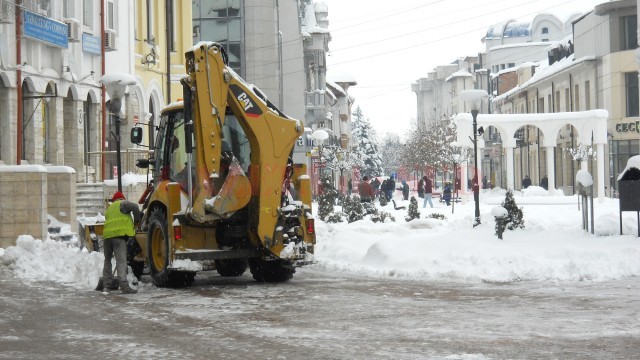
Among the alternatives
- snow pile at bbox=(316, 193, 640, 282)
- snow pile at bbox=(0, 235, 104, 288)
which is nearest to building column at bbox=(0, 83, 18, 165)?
snow pile at bbox=(0, 235, 104, 288)

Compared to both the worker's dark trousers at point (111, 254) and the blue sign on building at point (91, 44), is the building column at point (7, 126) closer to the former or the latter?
the blue sign on building at point (91, 44)

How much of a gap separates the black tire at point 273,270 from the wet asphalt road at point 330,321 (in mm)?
452

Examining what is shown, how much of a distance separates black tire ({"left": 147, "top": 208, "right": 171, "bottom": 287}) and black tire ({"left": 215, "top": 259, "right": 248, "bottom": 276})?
64.5 inches

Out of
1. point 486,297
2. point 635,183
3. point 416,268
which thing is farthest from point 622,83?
point 486,297

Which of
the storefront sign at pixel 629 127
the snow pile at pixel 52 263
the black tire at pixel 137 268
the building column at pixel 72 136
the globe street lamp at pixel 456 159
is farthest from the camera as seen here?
the storefront sign at pixel 629 127

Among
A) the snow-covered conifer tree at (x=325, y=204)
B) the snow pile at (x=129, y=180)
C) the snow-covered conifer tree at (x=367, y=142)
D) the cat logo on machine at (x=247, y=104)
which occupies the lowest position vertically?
the snow-covered conifer tree at (x=325, y=204)

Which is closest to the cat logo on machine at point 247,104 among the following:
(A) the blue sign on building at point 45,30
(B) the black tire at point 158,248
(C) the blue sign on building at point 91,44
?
(B) the black tire at point 158,248

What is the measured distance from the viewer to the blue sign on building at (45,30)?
27.2 meters

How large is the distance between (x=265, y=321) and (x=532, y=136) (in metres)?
67.6

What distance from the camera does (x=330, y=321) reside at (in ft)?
38.7

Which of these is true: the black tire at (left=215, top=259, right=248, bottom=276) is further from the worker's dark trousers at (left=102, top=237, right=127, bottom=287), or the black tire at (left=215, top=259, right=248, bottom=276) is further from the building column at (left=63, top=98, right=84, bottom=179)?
the building column at (left=63, top=98, right=84, bottom=179)

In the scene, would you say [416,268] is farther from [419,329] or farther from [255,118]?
[419,329]

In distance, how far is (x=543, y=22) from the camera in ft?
341

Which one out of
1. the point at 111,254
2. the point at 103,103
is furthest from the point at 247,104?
the point at 103,103
